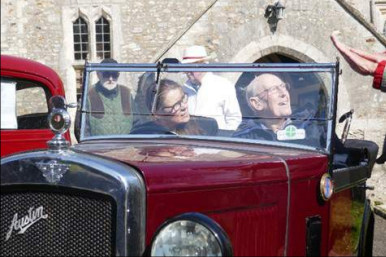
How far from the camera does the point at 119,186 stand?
262cm

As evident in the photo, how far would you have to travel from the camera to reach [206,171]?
279 centimetres

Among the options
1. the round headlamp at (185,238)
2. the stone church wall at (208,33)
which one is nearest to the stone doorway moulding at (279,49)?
the stone church wall at (208,33)

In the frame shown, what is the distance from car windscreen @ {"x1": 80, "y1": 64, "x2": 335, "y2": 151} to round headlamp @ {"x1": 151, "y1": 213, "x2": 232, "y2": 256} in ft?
3.21

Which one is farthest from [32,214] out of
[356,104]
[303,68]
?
[356,104]

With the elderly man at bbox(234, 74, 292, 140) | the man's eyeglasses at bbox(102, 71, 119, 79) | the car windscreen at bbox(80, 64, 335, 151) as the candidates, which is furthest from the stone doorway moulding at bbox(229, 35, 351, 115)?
the elderly man at bbox(234, 74, 292, 140)

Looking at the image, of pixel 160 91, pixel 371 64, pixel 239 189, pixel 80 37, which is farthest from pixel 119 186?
pixel 80 37

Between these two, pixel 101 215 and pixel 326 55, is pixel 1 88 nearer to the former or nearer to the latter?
pixel 101 215

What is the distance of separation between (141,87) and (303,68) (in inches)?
Result: 37.0

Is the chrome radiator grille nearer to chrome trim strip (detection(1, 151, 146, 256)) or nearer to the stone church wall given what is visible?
chrome trim strip (detection(1, 151, 146, 256))

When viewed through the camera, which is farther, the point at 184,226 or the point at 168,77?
the point at 168,77

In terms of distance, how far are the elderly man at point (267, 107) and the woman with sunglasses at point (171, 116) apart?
0.20 meters

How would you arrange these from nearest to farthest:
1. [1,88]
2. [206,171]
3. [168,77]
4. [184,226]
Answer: [184,226] < [206,171] < [168,77] < [1,88]

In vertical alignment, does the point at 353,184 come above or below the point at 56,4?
below

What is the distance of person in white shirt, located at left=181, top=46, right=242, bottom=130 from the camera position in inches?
138
